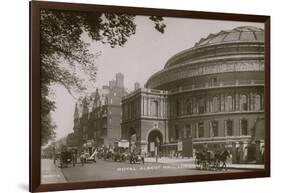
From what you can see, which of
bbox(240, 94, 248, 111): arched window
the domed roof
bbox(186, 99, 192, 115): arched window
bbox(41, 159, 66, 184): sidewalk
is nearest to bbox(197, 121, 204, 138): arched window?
bbox(186, 99, 192, 115): arched window

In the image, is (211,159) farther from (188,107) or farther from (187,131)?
(188,107)

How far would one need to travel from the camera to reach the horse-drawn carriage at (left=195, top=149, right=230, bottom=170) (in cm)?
399

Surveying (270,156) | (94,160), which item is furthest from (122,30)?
(270,156)

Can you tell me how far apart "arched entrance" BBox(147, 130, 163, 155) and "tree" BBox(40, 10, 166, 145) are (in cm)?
62

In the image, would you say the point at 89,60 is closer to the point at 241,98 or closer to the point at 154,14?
the point at 154,14

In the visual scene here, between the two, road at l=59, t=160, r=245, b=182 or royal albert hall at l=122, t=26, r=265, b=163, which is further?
royal albert hall at l=122, t=26, r=265, b=163

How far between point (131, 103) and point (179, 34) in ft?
2.02

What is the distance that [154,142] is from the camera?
12.7ft

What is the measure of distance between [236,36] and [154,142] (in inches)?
40.4

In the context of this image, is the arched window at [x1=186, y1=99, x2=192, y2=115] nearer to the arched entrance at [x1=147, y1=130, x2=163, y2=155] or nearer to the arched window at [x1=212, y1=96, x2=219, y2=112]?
the arched window at [x1=212, y1=96, x2=219, y2=112]

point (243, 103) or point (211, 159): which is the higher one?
point (243, 103)

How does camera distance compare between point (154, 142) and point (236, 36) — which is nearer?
point (154, 142)

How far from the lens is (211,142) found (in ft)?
13.2

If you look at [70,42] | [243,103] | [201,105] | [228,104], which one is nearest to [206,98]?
[201,105]
